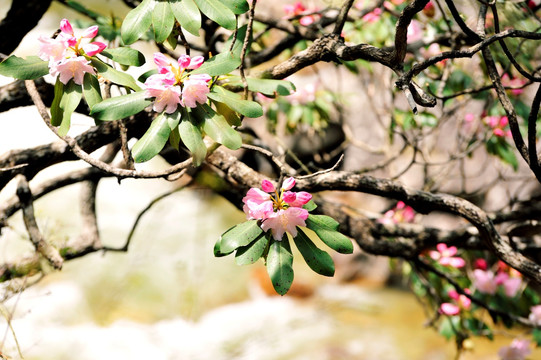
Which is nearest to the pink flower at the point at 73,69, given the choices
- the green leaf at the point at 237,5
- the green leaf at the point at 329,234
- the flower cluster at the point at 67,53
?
the flower cluster at the point at 67,53

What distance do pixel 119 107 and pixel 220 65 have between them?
23 centimetres

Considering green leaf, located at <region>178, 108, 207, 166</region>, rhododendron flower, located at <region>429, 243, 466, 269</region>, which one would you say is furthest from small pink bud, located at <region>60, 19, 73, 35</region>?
rhododendron flower, located at <region>429, 243, 466, 269</region>

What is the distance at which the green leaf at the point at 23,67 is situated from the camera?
1.16 metres

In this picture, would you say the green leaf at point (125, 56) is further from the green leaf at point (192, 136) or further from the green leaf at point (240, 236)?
the green leaf at point (240, 236)

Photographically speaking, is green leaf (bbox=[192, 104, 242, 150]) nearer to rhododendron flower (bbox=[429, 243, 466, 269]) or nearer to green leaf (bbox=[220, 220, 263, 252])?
green leaf (bbox=[220, 220, 263, 252])

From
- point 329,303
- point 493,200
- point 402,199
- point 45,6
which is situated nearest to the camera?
point 402,199

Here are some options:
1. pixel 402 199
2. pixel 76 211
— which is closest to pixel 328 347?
pixel 76 211

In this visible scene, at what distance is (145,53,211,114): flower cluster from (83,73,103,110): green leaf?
15 cm

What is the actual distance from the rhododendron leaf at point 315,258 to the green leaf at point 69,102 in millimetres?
540

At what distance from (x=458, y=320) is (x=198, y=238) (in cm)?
269

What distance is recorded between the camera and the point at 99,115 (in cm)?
Answer: 109

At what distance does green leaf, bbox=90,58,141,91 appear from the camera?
1189mm

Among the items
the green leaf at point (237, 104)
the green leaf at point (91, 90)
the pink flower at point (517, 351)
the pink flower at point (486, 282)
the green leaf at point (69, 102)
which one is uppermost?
the green leaf at point (237, 104)

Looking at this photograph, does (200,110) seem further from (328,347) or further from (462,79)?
(328,347)
